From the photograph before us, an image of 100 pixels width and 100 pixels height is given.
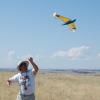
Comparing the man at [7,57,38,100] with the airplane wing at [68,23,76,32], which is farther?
the airplane wing at [68,23,76,32]

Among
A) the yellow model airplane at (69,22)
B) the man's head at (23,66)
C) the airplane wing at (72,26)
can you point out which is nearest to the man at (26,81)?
the man's head at (23,66)

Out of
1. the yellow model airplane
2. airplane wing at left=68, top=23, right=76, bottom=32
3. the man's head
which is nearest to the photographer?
the man's head

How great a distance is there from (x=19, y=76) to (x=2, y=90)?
32.6 ft

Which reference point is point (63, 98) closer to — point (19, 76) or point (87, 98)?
point (87, 98)

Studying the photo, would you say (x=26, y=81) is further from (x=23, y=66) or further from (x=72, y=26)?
(x=72, y=26)

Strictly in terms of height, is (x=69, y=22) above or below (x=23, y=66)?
above

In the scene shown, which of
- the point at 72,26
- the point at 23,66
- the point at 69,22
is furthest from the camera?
the point at 72,26

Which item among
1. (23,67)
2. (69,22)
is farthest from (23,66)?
(69,22)

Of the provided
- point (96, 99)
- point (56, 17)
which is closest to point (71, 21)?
point (56, 17)

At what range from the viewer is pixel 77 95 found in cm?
2009

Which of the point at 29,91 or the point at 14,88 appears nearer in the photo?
the point at 29,91

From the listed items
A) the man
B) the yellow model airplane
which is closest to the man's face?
the man

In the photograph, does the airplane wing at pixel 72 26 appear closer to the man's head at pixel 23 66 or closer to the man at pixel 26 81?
the man at pixel 26 81

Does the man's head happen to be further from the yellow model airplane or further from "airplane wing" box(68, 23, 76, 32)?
"airplane wing" box(68, 23, 76, 32)
